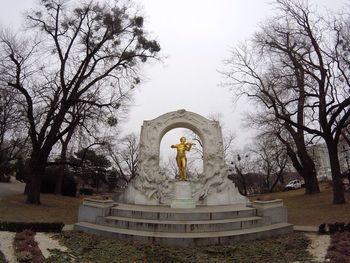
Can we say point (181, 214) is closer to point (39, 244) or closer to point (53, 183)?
point (39, 244)

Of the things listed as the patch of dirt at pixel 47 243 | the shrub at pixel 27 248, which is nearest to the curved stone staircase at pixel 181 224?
the patch of dirt at pixel 47 243

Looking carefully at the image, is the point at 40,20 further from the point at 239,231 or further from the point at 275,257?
the point at 275,257

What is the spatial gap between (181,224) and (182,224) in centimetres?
3

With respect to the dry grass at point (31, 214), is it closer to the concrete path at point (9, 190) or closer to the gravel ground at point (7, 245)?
the gravel ground at point (7, 245)

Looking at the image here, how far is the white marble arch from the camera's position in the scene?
15789 millimetres

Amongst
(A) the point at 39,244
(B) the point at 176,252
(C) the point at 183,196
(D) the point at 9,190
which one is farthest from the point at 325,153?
(A) the point at 39,244

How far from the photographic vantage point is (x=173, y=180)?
16172mm

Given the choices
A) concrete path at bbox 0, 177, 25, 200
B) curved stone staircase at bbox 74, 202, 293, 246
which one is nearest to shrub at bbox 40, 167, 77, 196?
concrete path at bbox 0, 177, 25, 200

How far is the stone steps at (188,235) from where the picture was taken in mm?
9422

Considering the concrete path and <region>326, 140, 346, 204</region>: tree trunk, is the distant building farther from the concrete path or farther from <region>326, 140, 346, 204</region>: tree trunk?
the concrete path

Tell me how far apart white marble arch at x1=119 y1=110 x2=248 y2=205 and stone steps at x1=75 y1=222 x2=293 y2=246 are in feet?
16.0

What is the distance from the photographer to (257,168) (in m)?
52.0

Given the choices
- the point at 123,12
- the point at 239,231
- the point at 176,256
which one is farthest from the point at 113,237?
the point at 123,12

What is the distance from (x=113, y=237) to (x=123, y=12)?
1385 cm
